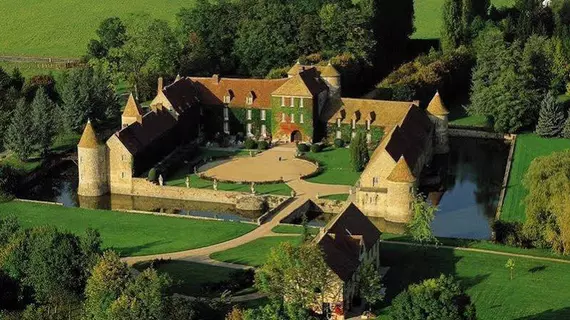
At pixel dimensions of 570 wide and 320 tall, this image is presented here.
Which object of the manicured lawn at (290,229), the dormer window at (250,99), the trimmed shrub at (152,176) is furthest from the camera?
the dormer window at (250,99)

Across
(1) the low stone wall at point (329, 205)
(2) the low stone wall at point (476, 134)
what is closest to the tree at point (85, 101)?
(1) the low stone wall at point (329, 205)

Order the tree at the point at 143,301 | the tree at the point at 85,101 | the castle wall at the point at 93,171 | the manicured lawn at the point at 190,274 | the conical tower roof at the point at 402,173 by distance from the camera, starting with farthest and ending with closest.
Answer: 1. the tree at the point at 85,101
2. the castle wall at the point at 93,171
3. the conical tower roof at the point at 402,173
4. the manicured lawn at the point at 190,274
5. the tree at the point at 143,301

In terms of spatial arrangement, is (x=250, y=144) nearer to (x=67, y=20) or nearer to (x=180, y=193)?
(x=180, y=193)

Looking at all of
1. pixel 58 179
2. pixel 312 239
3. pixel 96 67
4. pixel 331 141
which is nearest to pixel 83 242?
pixel 312 239

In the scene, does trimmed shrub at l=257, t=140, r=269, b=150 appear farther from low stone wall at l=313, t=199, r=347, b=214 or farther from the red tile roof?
low stone wall at l=313, t=199, r=347, b=214

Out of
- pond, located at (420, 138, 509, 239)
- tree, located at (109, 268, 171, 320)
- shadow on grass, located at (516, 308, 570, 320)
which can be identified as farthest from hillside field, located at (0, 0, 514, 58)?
shadow on grass, located at (516, 308, 570, 320)

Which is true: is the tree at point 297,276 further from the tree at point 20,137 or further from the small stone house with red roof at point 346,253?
the tree at point 20,137

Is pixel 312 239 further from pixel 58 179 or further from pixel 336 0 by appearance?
pixel 336 0

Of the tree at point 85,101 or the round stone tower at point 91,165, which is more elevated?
the tree at point 85,101
